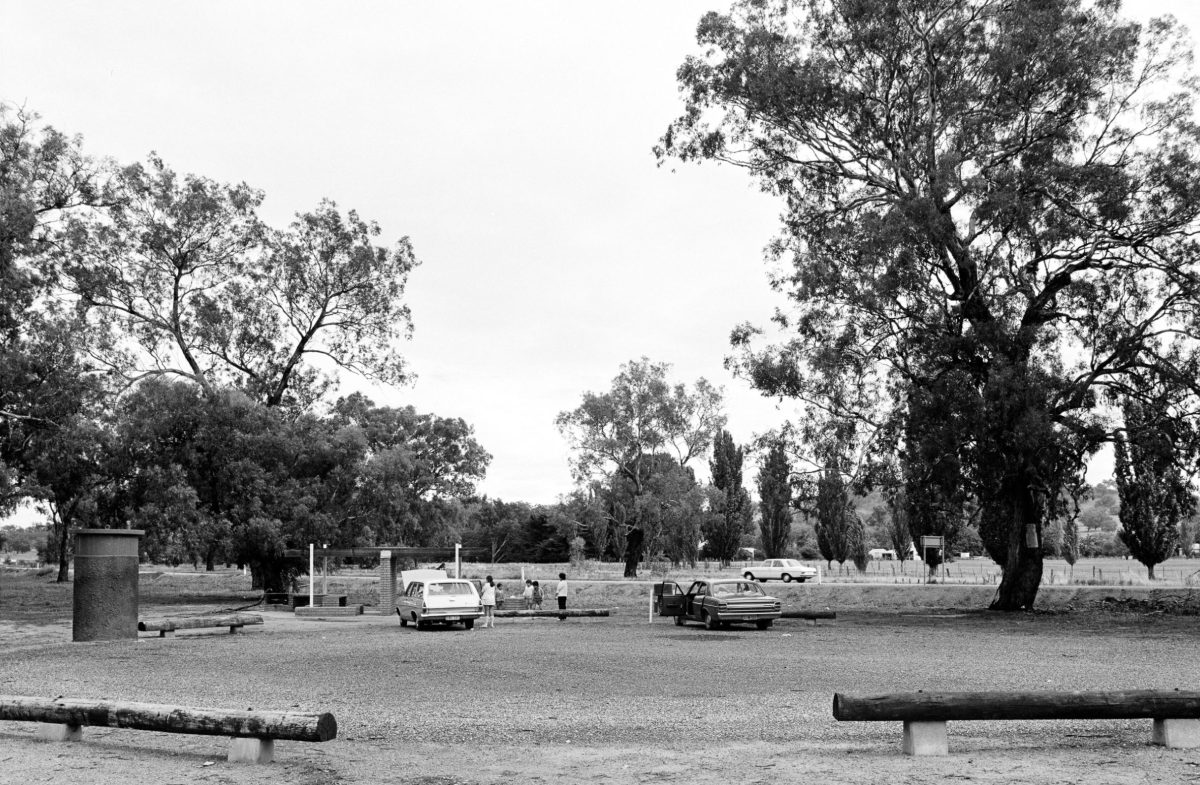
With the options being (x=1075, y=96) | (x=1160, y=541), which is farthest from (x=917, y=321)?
(x=1160, y=541)

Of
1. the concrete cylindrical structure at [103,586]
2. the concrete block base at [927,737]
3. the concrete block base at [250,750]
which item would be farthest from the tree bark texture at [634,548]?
the concrete block base at [250,750]

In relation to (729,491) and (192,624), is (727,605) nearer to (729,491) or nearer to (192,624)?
(192,624)

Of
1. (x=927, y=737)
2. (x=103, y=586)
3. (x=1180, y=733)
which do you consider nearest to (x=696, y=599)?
(x=103, y=586)

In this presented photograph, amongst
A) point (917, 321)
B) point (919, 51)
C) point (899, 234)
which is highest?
point (919, 51)

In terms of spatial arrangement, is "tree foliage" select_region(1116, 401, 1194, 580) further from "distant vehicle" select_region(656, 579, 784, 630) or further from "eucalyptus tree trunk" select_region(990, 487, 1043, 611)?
"distant vehicle" select_region(656, 579, 784, 630)

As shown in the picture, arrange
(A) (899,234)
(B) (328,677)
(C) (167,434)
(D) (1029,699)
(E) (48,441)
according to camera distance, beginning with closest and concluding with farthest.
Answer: (D) (1029,699) < (B) (328,677) < (A) (899,234) < (E) (48,441) < (C) (167,434)

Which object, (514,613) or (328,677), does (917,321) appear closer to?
(514,613)

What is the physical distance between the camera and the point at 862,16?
3123cm

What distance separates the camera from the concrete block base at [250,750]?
8891 millimetres

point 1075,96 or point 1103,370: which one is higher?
point 1075,96

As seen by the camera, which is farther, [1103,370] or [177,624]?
[1103,370]

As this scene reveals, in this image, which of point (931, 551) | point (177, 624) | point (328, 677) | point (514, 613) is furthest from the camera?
point (931, 551)

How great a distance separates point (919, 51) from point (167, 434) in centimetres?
3201

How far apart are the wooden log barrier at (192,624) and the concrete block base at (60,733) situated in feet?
51.8
